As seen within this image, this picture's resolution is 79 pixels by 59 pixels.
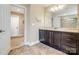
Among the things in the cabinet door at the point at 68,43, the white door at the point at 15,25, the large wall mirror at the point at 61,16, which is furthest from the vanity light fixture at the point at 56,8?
the white door at the point at 15,25

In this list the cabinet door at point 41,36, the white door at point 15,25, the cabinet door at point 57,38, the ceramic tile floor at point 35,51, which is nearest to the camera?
the ceramic tile floor at point 35,51

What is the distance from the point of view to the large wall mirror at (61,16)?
4.44 metres

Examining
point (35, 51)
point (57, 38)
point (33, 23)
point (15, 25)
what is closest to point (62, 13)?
point (33, 23)

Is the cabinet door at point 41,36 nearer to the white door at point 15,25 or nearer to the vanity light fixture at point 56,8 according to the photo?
the vanity light fixture at point 56,8

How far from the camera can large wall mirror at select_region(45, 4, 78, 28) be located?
444cm

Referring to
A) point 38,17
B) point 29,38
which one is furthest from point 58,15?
point 29,38

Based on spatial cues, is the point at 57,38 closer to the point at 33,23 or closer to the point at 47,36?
the point at 47,36

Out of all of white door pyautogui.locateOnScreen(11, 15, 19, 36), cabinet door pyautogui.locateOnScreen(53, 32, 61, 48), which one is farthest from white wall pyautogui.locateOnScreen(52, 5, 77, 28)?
white door pyautogui.locateOnScreen(11, 15, 19, 36)

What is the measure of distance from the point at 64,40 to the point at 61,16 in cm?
182

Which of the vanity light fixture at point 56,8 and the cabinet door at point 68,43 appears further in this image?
the vanity light fixture at point 56,8

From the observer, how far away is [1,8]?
8.29 ft

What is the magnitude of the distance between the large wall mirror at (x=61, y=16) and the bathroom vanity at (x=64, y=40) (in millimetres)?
846

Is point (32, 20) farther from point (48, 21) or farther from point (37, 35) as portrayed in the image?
point (48, 21)

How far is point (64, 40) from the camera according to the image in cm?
361
